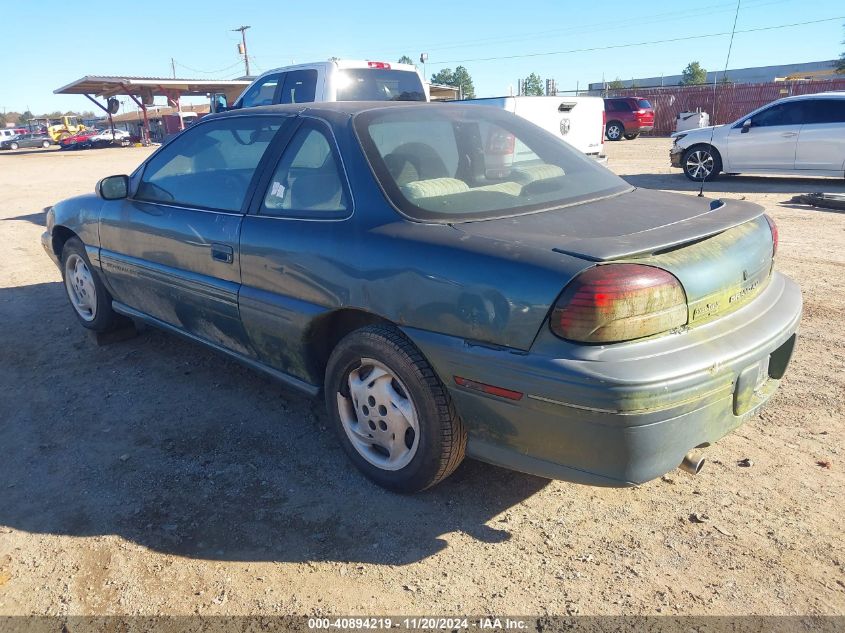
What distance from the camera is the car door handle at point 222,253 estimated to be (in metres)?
3.25

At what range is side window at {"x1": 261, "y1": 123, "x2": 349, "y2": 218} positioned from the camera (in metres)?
2.89

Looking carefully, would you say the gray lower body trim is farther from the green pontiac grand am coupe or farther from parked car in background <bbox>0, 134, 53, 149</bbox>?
parked car in background <bbox>0, 134, 53, 149</bbox>

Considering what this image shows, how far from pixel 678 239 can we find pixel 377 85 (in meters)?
7.49

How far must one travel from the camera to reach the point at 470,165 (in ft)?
10.2

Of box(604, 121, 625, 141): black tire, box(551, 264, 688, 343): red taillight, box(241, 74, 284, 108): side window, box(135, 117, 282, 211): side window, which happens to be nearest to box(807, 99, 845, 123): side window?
box(241, 74, 284, 108): side window

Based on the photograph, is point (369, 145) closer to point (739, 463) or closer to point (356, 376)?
point (356, 376)

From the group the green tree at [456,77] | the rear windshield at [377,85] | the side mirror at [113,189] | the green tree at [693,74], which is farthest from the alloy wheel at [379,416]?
the green tree at [456,77]

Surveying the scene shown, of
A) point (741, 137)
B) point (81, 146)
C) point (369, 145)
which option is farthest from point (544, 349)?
point (81, 146)

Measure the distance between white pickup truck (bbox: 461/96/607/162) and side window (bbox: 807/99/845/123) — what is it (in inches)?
162

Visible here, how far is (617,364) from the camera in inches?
81.4

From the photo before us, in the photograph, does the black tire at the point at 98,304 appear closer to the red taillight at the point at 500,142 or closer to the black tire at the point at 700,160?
the red taillight at the point at 500,142

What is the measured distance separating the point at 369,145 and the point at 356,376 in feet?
3.35

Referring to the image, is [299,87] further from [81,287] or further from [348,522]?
[348,522]

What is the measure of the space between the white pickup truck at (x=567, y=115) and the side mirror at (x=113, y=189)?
5319 millimetres
